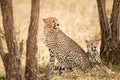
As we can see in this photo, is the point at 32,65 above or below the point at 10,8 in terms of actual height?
below

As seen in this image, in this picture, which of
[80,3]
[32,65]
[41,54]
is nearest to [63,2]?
[80,3]

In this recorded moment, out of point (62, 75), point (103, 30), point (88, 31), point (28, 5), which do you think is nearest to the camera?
Answer: point (62, 75)

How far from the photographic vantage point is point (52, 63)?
9.08 m

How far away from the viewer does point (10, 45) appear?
760 centimetres

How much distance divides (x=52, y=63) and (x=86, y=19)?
4.54 metres

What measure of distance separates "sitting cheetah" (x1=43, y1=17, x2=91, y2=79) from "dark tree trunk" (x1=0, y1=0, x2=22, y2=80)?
154 centimetres

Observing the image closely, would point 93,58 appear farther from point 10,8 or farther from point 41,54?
point 10,8

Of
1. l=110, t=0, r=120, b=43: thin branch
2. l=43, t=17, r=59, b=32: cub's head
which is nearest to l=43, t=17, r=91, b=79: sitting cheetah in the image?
l=43, t=17, r=59, b=32: cub's head

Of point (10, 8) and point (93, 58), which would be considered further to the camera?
point (93, 58)

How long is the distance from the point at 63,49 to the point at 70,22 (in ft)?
13.2

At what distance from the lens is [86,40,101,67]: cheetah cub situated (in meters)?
9.11

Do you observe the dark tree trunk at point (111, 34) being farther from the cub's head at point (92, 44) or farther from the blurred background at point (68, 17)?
the blurred background at point (68, 17)

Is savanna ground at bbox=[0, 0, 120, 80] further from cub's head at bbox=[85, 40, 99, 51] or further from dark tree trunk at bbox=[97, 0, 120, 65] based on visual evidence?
cub's head at bbox=[85, 40, 99, 51]

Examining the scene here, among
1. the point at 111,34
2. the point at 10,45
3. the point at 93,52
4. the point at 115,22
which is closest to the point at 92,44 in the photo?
the point at 93,52
